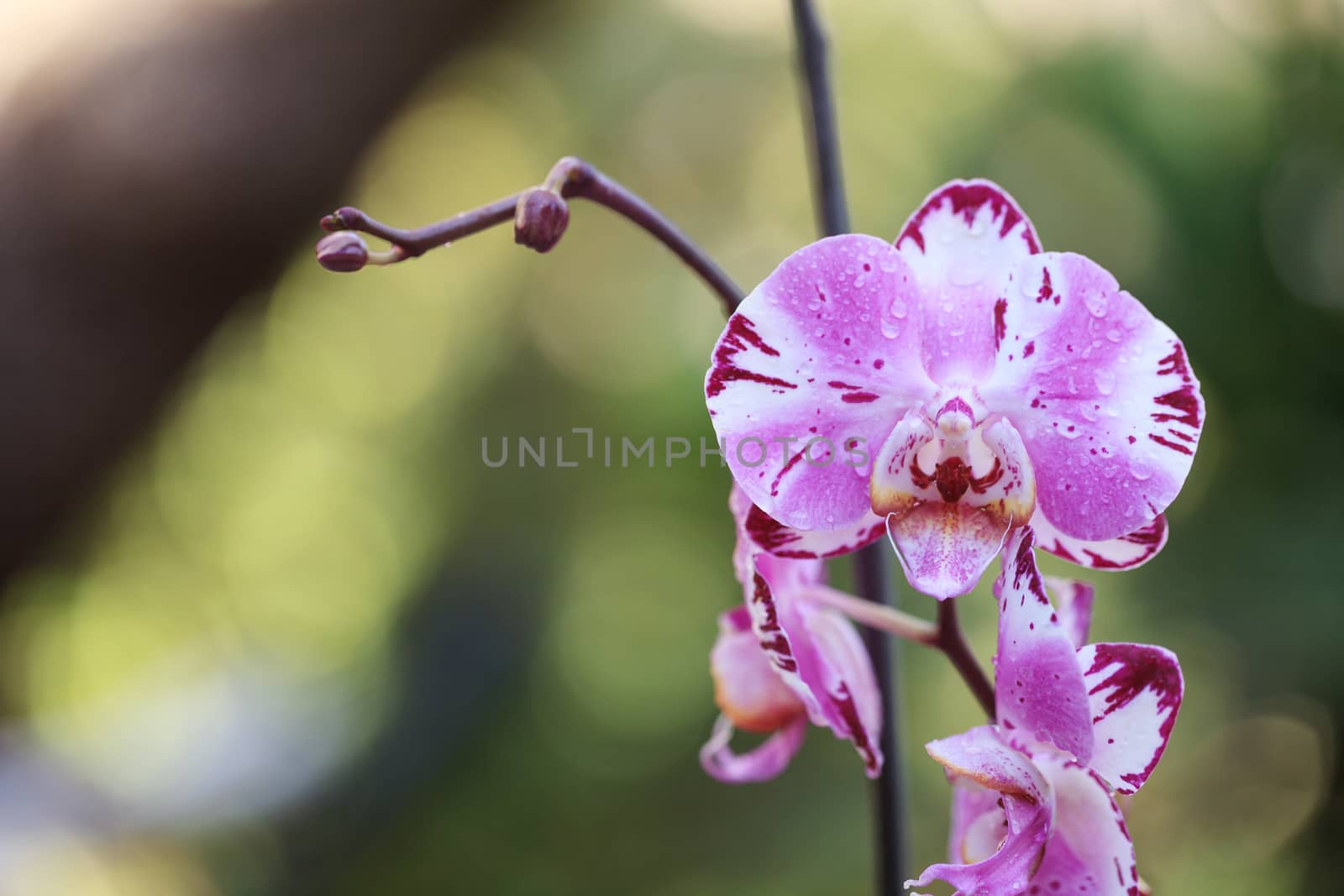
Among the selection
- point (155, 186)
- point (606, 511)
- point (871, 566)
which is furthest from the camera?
point (606, 511)

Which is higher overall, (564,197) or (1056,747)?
(564,197)

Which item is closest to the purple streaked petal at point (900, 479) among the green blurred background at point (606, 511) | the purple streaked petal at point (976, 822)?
the purple streaked petal at point (976, 822)

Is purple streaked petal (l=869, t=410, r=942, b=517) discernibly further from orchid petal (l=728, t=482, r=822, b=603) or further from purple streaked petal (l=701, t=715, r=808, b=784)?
purple streaked petal (l=701, t=715, r=808, b=784)

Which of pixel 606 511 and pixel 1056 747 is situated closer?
pixel 1056 747

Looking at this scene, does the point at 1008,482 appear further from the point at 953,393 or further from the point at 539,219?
the point at 539,219

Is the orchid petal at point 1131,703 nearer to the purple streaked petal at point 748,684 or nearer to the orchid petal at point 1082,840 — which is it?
the orchid petal at point 1082,840

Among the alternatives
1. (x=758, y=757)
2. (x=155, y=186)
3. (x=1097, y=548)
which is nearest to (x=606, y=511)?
(x=155, y=186)

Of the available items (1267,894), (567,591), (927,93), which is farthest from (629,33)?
(1267,894)

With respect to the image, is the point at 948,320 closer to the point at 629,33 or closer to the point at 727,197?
the point at 727,197

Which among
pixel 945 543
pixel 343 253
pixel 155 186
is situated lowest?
pixel 945 543
